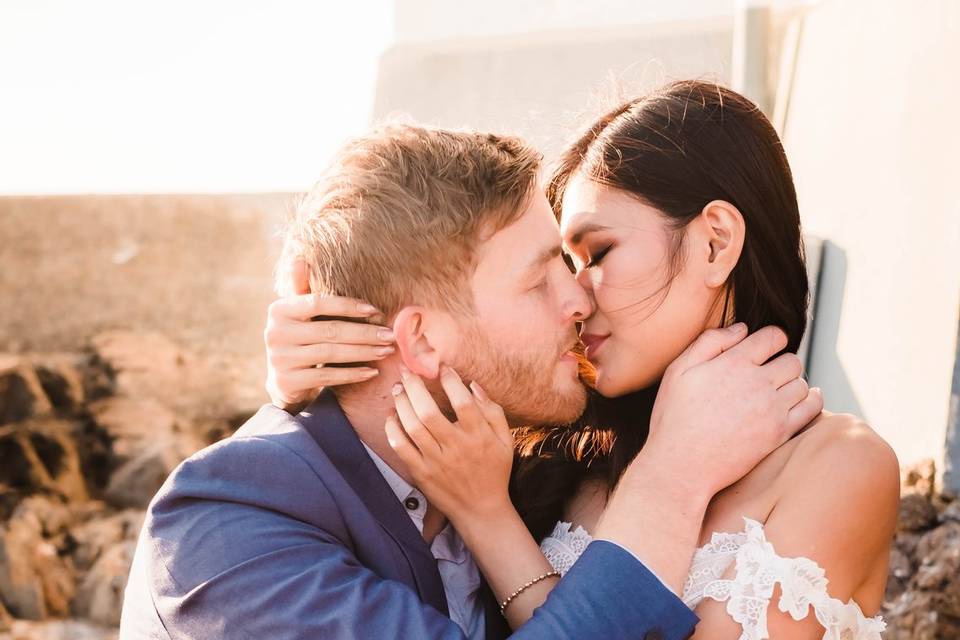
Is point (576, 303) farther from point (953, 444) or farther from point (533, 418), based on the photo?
point (953, 444)

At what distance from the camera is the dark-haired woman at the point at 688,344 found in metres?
2.06

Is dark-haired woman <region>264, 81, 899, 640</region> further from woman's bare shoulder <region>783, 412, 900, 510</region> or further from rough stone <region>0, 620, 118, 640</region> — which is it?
rough stone <region>0, 620, 118, 640</region>

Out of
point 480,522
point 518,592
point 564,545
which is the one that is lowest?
point 564,545

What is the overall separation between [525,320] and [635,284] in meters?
0.31

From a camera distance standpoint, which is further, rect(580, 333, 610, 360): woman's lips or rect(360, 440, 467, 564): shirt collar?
rect(580, 333, 610, 360): woman's lips

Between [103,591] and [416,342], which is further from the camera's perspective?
[103,591]

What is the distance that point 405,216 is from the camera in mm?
2277

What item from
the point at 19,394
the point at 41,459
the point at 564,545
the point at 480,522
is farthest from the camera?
the point at 19,394

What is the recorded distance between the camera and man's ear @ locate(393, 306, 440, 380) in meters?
2.26

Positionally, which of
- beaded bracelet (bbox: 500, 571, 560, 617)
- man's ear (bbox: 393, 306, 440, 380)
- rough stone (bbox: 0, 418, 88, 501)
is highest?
man's ear (bbox: 393, 306, 440, 380)

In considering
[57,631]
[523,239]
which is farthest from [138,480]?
[523,239]

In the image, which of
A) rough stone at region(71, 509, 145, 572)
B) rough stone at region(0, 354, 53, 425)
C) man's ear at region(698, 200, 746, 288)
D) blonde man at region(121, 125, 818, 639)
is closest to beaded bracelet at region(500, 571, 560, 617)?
blonde man at region(121, 125, 818, 639)

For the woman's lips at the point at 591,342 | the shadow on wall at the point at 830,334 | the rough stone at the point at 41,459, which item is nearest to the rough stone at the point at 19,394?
the rough stone at the point at 41,459

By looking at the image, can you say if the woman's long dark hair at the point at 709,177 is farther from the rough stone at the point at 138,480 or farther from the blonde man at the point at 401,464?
the rough stone at the point at 138,480
